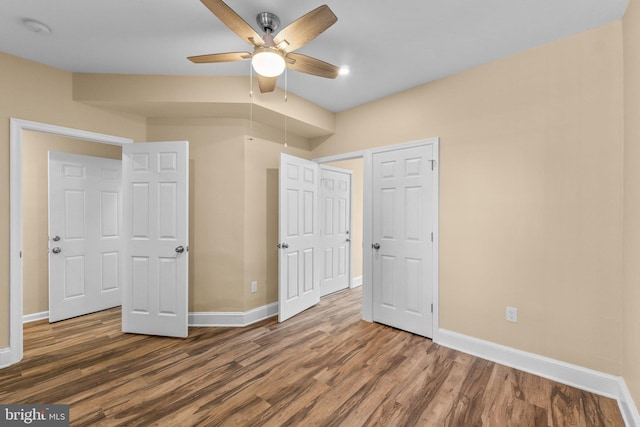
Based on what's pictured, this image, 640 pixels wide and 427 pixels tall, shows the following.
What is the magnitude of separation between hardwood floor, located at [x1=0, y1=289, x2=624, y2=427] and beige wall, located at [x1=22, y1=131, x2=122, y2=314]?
1.85ft

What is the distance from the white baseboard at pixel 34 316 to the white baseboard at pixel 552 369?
457 centimetres

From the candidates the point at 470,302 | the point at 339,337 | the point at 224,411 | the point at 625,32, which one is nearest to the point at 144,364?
the point at 224,411

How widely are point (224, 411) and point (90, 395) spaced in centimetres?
100

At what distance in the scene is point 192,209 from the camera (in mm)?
3236

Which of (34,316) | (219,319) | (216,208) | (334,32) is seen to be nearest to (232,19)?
(334,32)

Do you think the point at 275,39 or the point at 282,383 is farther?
the point at 282,383

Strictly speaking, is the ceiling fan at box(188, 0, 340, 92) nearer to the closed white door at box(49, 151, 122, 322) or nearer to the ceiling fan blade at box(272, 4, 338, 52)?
the ceiling fan blade at box(272, 4, 338, 52)

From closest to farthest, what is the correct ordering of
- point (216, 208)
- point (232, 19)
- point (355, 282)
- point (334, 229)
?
1. point (232, 19)
2. point (216, 208)
3. point (334, 229)
4. point (355, 282)

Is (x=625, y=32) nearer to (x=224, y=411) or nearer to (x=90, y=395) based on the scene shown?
(x=224, y=411)

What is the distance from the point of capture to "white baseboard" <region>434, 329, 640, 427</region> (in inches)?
72.0

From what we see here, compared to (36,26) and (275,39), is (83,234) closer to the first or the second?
(36,26)

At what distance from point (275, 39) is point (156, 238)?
7.72ft

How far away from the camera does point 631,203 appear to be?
1.76m

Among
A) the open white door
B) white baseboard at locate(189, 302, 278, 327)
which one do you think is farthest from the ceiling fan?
white baseboard at locate(189, 302, 278, 327)
